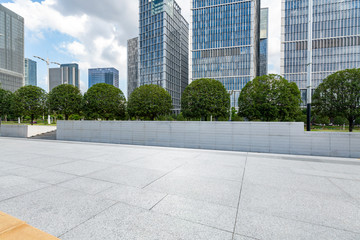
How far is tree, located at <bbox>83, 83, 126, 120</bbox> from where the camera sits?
83.9 feet

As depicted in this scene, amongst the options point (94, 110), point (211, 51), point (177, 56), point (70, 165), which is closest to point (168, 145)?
point (70, 165)

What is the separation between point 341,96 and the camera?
60.1 feet

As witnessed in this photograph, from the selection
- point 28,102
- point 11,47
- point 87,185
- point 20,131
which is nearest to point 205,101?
point 87,185

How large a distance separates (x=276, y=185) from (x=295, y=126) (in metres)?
6.66

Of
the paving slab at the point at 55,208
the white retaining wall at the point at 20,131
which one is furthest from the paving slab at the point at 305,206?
the white retaining wall at the point at 20,131

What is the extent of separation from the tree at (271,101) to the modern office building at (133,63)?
104757 mm

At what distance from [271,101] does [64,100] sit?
97.3 ft

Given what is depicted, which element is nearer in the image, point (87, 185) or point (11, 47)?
point (87, 185)

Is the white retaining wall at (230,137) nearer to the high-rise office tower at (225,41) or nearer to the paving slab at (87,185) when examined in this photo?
the paving slab at (87,185)

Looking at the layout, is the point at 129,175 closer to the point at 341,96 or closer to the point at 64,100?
the point at 341,96

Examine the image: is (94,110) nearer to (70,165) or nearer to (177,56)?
(70,165)

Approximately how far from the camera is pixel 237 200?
12.5 feet

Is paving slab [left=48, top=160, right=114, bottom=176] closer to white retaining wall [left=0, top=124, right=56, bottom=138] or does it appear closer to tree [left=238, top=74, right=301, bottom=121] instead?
white retaining wall [left=0, top=124, right=56, bottom=138]

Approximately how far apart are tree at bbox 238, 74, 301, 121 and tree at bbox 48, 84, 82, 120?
25.4m
